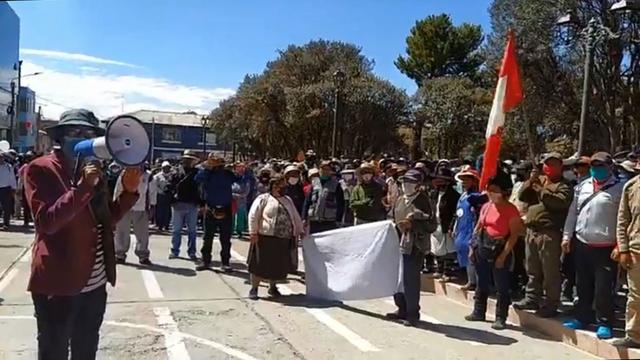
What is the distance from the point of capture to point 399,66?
161 feet

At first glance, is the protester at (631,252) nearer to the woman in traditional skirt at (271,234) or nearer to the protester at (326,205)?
the woman in traditional skirt at (271,234)

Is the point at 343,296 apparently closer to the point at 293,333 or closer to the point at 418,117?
the point at 293,333

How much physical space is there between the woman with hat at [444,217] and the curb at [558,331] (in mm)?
550

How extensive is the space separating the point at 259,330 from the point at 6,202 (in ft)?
34.0

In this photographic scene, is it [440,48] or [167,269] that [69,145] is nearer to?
[167,269]

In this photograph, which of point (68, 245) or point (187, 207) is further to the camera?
point (187, 207)

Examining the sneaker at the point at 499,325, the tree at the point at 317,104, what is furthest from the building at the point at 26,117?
the sneaker at the point at 499,325

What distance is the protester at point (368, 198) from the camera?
9750mm

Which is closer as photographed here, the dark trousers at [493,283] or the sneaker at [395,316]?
the dark trousers at [493,283]

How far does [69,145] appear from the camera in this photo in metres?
3.76

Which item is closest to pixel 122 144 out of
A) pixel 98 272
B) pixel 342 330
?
pixel 98 272

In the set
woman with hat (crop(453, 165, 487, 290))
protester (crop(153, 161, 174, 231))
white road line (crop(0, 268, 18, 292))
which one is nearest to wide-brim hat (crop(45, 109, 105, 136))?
woman with hat (crop(453, 165, 487, 290))

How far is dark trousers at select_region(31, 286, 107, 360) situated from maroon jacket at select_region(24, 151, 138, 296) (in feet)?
0.27

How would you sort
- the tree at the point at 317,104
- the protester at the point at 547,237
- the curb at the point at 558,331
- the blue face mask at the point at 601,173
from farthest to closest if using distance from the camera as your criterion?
1. the tree at the point at 317,104
2. the protester at the point at 547,237
3. the blue face mask at the point at 601,173
4. the curb at the point at 558,331
